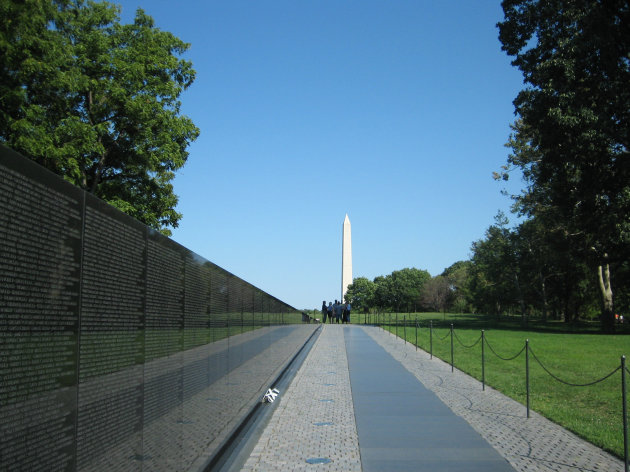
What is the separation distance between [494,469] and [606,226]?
22447mm

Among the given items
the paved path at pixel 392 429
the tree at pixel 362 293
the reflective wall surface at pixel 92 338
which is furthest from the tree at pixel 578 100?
the tree at pixel 362 293

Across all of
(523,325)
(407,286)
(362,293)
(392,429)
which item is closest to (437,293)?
(407,286)

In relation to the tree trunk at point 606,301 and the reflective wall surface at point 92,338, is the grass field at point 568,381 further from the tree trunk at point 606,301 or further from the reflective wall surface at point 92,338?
the tree trunk at point 606,301

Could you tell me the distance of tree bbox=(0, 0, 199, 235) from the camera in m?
20.5

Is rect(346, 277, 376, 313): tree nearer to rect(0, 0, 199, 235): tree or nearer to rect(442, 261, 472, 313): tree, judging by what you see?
rect(442, 261, 472, 313): tree

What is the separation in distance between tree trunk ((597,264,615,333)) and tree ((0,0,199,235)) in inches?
1120

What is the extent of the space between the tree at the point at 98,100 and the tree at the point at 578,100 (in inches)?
544

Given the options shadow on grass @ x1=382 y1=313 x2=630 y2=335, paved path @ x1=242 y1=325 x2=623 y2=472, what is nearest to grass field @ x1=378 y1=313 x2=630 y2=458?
paved path @ x1=242 y1=325 x2=623 y2=472

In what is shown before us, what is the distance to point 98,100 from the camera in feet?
82.0

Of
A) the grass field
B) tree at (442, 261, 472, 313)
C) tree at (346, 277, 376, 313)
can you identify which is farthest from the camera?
tree at (346, 277, 376, 313)

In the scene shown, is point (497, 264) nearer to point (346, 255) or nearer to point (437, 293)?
point (346, 255)

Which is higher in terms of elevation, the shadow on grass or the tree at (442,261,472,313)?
the tree at (442,261,472,313)

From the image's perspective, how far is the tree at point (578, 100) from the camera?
20.7 m

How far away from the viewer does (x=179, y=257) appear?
6520mm
